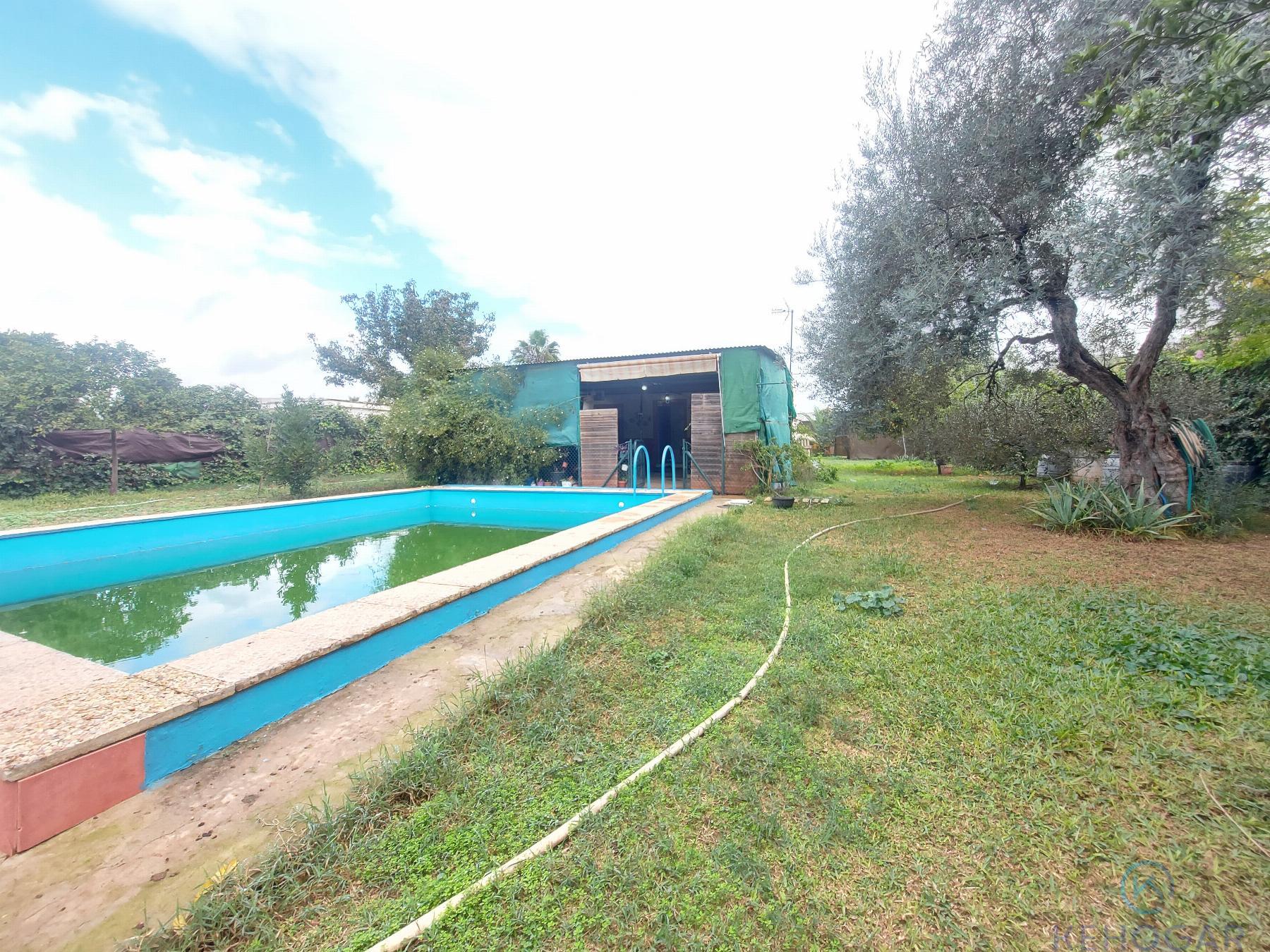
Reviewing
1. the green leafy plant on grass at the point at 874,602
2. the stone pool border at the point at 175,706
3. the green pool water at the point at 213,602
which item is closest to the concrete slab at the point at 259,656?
the stone pool border at the point at 175,706

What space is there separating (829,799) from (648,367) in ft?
26.2

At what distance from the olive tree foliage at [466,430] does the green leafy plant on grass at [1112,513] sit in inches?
297

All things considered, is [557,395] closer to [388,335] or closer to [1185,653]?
[1185,653]

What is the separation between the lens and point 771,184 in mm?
7863

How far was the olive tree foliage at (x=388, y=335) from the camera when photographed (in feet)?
51.3

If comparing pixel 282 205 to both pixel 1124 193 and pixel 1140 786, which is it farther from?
pixel 1140 786

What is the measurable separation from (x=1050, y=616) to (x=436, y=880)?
306 cm

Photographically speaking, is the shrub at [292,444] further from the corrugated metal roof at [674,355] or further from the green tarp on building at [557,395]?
the corrugated metal roof at [674,355]

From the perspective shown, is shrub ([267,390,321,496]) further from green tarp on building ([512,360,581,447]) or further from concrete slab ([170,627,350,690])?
concrete slab ([170,627,350,690])

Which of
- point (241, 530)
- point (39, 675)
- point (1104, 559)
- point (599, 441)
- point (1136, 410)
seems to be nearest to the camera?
point (39, 675)

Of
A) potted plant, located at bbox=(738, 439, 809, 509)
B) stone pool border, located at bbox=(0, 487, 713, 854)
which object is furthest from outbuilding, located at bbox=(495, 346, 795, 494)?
stone pool border, located at bbox=(0, 487, 713, 854)

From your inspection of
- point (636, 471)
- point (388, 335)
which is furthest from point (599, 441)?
point (388, 335)

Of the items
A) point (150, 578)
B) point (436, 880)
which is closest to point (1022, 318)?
point (436, 880)

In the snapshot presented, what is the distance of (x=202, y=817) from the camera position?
1316 millimetres
